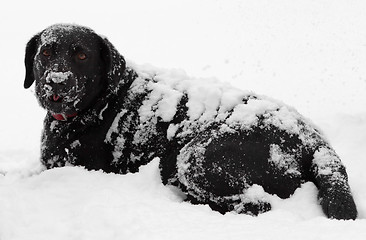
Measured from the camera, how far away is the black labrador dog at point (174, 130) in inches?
144

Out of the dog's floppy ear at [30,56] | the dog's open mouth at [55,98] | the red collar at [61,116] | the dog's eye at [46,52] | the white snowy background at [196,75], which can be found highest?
the dog's eye at [46,52]

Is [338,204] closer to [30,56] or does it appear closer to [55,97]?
[55,97]

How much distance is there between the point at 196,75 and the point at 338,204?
6.19m

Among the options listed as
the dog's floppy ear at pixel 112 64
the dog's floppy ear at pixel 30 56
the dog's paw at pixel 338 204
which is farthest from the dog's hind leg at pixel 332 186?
the dog's floppy ear at pixel 30 56

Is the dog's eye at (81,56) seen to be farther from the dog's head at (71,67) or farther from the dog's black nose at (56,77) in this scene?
the dog's black nose at (56,77)

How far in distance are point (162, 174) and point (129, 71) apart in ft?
3.38

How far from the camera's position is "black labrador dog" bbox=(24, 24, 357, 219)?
12.0ft

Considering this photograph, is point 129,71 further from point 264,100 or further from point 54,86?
point 264,100

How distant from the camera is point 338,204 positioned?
10.6ft

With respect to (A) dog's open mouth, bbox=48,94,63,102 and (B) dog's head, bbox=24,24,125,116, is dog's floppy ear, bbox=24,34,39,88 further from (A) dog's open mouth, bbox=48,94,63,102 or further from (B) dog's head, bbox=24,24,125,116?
(A) dog's open mouth, bbox=48,94,63,102

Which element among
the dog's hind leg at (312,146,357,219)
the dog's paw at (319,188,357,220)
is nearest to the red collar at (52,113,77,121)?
the dog's hind leg at (312,146,357,219)

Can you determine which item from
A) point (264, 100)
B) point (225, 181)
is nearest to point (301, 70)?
point (264, 100)

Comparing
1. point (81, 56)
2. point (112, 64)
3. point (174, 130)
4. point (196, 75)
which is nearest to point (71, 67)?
point (81, 56)

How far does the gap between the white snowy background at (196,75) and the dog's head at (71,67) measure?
0.61m
